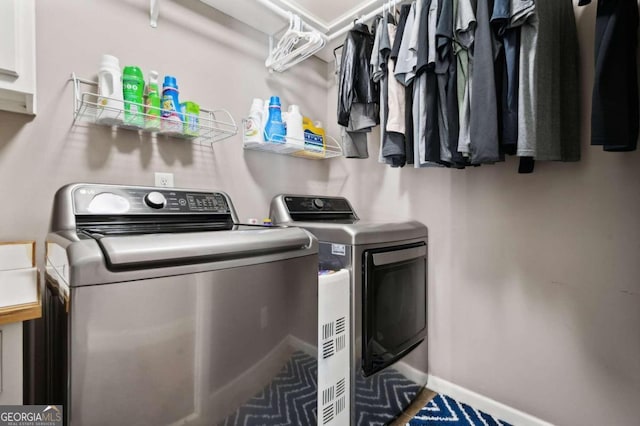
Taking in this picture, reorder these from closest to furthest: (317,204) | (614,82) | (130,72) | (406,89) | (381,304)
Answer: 1. (614,82)
2. (130,72)
3. (381,304)
4. (406,89)
5. (317,204)

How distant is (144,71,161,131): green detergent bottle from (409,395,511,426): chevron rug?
1857mm

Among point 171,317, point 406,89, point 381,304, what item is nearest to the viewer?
point 171,317

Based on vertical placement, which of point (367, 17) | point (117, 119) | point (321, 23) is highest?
point (321, 23)

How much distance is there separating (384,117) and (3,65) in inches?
55.9

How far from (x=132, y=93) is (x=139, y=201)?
466mm

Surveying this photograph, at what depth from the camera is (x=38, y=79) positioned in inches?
45.0

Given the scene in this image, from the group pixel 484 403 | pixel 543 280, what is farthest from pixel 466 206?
pixel 484 403

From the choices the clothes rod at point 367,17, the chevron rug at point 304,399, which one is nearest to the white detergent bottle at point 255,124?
the clothes rod at point 367,17

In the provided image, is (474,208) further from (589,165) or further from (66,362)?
(66,362)

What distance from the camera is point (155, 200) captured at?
3.87ft

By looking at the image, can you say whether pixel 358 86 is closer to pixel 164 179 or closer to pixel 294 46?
pixel 294 46

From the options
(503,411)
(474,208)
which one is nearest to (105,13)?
(474,208)

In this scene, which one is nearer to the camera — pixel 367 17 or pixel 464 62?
pixel 464 62

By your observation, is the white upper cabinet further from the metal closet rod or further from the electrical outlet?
the metal closet rod
